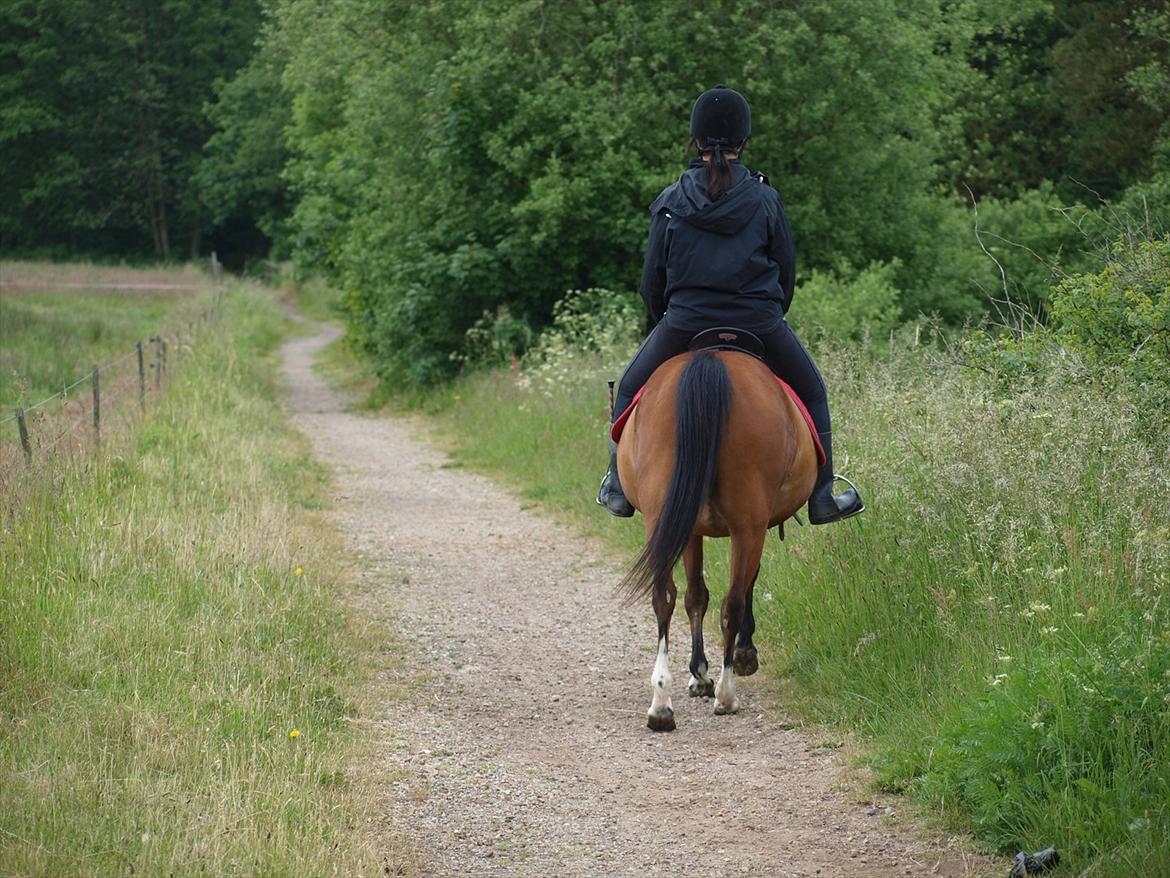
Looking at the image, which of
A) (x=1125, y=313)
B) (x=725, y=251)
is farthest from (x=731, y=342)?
(x=1125, y=313)

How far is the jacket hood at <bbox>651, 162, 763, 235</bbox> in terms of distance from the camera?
6152mm

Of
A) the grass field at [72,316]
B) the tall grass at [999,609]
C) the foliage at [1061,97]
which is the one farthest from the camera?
the foliage at [1061,97]

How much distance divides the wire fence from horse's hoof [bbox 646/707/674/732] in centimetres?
386

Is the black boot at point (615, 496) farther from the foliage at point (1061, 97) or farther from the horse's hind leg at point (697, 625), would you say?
the foliage at point (1061, 97)

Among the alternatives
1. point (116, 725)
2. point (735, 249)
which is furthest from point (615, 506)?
point (116, 725)

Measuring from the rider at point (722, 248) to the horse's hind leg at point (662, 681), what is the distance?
1145mm

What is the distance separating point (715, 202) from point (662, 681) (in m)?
2.30

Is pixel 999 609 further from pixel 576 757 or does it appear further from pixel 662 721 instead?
pixel 576 757

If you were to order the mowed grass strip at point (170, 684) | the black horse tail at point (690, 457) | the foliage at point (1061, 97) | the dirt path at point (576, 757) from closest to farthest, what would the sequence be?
the mowed grass strip at point (170, 684) < the dirt path at point (576, 757) < the black horse tail at point (690, 457) < the foliage at point (1061, 97)

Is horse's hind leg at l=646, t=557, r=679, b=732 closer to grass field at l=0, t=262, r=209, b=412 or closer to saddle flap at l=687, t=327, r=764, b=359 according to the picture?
saddle flap at l=687, t=327, r=764, b=359

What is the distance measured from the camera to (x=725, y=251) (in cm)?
619

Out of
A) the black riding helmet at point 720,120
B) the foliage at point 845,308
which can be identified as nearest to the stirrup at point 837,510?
the black riding helmet at point 720,120

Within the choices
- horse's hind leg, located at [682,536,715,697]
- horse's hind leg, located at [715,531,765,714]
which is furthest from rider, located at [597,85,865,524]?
horse's hind leg, located at [682,536,715,697]

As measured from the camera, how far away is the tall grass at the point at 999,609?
4297mm
